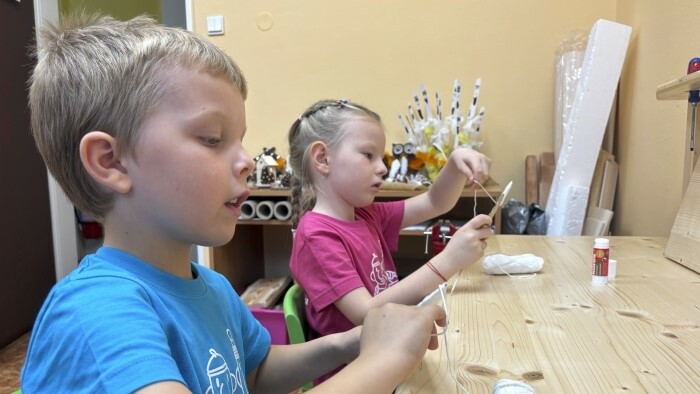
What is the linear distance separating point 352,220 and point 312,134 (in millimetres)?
244

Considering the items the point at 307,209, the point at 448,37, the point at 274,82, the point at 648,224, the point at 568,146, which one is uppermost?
the point at 448,37

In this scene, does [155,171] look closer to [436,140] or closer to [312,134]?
[312,134]

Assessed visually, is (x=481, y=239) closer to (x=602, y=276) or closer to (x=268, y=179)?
(x=602, y=276)

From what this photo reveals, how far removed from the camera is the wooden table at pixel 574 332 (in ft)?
1.78

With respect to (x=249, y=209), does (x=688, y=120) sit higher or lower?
higher

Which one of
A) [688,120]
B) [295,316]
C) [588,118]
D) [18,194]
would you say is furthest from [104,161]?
[18,194]

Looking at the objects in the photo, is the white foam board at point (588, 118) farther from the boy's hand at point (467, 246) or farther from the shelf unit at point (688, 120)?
the boy's hand at point (467, 246)

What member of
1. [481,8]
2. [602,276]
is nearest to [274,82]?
[481,8]

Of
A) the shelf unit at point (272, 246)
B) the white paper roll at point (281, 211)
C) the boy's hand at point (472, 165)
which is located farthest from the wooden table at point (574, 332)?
the white paper roll at point (281, 211)

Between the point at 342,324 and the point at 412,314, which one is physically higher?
the point at 412,314

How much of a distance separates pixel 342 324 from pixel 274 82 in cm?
166

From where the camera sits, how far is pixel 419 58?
2301 millimetres

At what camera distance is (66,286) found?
47 cm

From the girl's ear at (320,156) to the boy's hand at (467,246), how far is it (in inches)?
15.4
